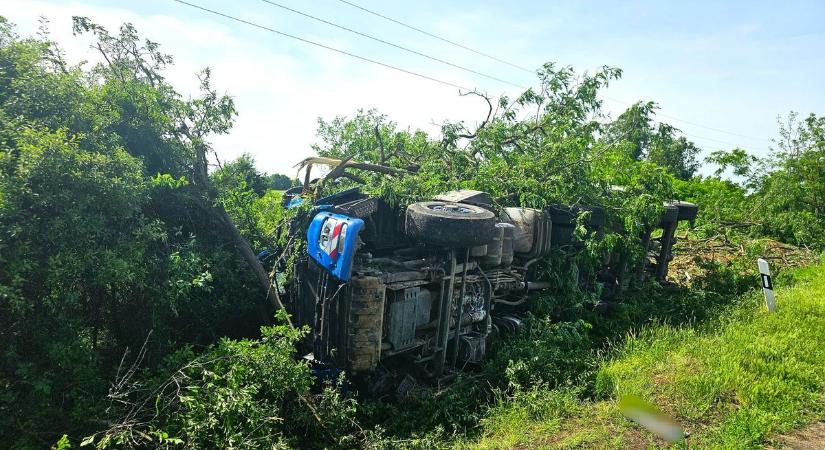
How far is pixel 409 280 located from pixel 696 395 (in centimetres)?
253

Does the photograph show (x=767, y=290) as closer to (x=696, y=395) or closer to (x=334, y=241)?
(x=696, y=395)

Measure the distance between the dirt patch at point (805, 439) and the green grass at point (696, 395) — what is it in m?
0.05

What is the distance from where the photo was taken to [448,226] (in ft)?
14.6

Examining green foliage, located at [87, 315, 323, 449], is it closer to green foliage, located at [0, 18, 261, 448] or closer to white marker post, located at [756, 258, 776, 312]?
green foliage, located at [0, 18, 261, 448]

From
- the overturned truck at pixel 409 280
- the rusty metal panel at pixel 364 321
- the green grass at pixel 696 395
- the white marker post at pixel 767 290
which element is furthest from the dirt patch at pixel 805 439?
the rusty metal panel at pixel 364 321

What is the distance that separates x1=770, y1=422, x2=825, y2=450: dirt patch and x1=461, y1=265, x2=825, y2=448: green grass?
0.05m

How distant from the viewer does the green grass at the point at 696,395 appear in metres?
3.41

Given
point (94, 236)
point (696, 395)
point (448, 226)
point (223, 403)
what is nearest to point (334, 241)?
point (448, 226)

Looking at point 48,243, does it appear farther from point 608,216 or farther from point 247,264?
point 608,216

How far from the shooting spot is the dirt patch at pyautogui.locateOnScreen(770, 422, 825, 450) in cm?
326

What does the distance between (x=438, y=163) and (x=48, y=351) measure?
4830 mm

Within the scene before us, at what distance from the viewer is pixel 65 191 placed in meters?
3.69

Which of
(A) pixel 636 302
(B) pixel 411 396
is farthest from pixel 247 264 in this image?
(A) pixel 636 302

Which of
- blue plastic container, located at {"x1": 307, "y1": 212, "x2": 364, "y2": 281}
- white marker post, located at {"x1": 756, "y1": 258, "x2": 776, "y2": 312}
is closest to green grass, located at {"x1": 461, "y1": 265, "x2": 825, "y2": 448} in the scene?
white marker post, located at {"x1": 756, "y1": 258, "x2": 776, "y2": 312}
